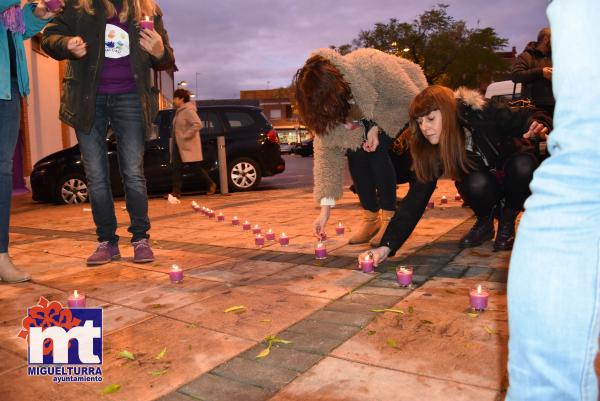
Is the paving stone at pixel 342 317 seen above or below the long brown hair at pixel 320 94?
below

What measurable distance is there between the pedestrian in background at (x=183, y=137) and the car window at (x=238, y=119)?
120 centimetres

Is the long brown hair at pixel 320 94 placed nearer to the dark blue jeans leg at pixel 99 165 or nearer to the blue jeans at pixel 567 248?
the dark blue jeans leg at pixel 99 165

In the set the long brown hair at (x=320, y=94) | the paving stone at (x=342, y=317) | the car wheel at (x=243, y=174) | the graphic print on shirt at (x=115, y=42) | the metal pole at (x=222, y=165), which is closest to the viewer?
the paving stone at (x=342, y=317)

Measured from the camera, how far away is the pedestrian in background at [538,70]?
4871 millimetres

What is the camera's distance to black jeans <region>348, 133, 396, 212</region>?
4.38m

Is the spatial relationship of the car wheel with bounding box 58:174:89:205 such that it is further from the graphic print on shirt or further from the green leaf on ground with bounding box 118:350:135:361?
the green leaf on ground with bounding box 118:350:135:361

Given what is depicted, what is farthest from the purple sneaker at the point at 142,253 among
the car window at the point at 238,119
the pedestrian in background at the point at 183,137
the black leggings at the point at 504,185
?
the car window at the point at 238,119

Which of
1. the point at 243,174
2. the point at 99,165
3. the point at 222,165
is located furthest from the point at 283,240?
the point at 243,174

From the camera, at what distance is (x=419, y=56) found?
3834cm

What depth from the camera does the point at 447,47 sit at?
37.2 meters

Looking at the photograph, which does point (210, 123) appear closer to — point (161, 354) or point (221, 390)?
point (161, 354)

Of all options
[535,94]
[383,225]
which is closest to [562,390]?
[383,225]

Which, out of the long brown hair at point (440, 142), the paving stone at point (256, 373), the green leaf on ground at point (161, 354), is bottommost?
the paving stone at point (256, 373)

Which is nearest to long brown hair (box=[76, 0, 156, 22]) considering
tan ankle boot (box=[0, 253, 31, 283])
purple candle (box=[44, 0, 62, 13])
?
purple candle (box=[44, 0, 62, 13])
